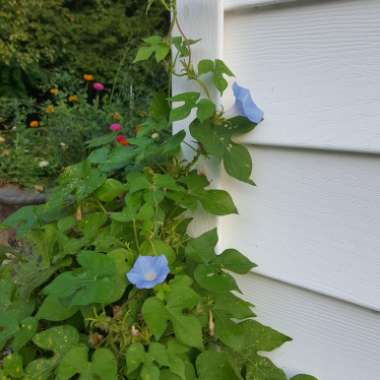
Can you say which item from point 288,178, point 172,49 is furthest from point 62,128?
point 288,178

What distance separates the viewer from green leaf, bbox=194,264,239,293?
0.96 meters

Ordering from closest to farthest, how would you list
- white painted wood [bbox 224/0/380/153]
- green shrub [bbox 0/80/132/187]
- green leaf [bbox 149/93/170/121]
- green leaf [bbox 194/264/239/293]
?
1. white painted wood [bbox 224/0/380/153]
2. green leaf [bbox 194/264/239/293]
3. green leaf [bbox 149/93/170/121]
4. green shrub [bbox 0/80/132/187]

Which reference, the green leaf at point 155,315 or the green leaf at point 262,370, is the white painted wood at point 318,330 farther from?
the green leaf at point 155,315

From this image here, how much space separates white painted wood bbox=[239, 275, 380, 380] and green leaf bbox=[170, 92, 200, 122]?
39cm

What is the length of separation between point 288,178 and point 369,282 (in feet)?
0.79

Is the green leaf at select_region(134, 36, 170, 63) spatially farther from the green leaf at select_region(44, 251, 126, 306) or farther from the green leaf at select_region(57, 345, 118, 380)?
the green leaf at select_region(57, 345, 118, 380)

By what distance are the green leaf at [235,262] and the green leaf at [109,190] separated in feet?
0.86

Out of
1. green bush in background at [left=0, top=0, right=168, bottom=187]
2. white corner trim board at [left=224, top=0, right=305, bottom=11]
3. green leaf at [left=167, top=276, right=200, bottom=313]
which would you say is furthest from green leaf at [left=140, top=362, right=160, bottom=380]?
green bush in background at [left=0, top=0, right=168, bottom=187]

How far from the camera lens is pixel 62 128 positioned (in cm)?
331

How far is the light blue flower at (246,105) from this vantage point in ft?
3.17

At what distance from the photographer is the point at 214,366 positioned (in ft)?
3.33

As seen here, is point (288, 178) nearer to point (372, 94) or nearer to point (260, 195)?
point (260, 195)

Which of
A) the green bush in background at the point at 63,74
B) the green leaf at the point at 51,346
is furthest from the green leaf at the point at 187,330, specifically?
the green bush in background at the point at 63,74

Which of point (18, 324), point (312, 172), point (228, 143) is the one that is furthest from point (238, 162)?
point (18, 324)
